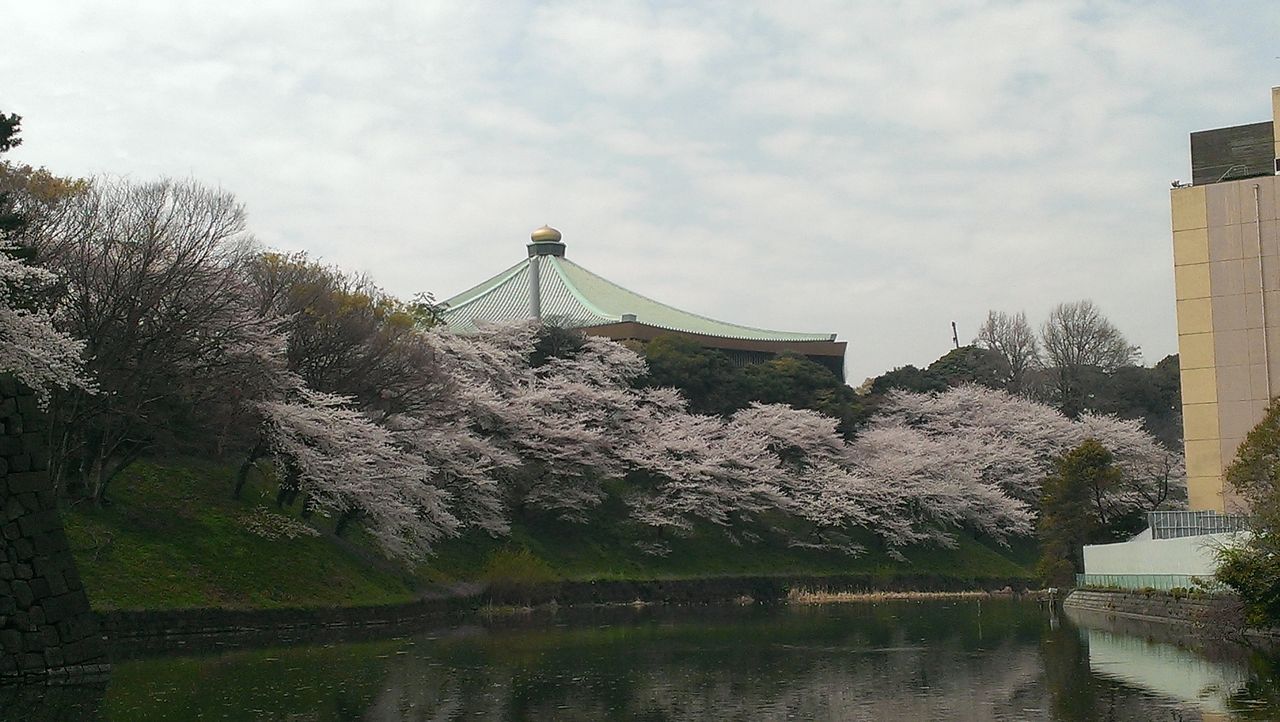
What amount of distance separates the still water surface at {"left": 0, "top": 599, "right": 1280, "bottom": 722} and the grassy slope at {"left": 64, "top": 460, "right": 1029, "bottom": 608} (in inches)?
148

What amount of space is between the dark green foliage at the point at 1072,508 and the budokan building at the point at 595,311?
2665 centimetres

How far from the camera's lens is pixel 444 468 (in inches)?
1762

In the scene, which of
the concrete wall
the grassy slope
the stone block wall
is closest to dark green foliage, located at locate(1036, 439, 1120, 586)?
the concrete wall

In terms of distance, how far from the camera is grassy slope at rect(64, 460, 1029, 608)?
30.5 metres

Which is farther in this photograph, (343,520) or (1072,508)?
(1072,508)

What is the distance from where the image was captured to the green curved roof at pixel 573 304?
250ft

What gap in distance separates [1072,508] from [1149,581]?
12.1m

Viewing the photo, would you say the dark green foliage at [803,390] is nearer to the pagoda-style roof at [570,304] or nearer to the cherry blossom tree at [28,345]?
the pagoda-style roof at [570,304]

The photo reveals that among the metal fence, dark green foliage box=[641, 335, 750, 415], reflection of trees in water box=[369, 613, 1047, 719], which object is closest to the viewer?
reflection of trees in water box=[369, 613, 1047, 719]

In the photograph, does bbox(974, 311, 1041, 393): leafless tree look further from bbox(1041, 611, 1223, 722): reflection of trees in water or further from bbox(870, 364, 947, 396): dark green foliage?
bbox(1041, 611, 1223, 722): reflection of trees in water

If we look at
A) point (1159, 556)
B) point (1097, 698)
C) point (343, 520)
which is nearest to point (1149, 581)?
point (1159, 556)

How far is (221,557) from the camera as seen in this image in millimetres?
33438

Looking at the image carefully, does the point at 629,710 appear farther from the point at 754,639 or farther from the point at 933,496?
the point at 933,496

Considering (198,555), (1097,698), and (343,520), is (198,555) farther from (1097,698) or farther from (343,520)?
(1097,698)
